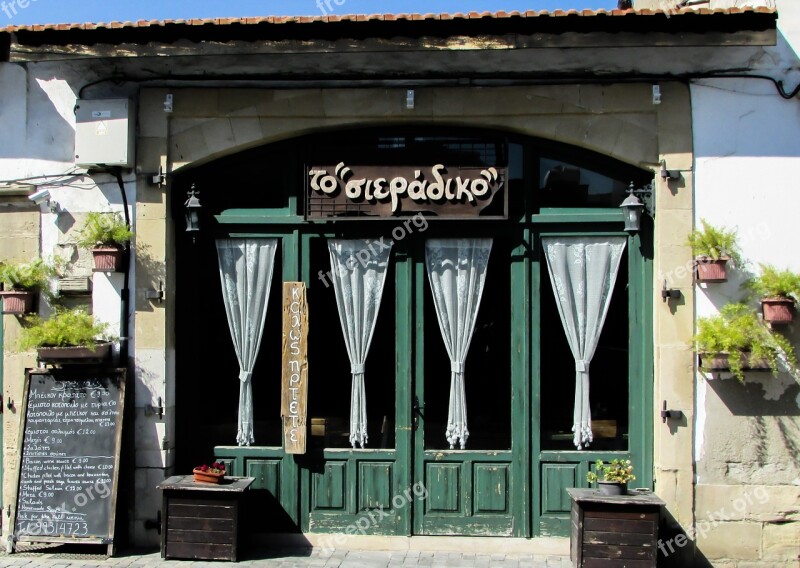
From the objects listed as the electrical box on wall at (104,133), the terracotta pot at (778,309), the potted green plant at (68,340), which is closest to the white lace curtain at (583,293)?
the terracotta pot at (778,309)

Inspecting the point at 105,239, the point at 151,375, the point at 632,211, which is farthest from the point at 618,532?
the point at 105,239

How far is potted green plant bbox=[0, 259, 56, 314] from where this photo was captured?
7.34 m

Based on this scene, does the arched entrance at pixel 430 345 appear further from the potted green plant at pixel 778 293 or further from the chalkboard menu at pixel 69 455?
the potted green plant at pixel 778 293

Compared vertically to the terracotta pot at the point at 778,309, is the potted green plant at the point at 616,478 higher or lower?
lower

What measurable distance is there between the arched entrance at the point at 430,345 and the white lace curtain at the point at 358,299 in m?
0.06

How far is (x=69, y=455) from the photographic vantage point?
720cm

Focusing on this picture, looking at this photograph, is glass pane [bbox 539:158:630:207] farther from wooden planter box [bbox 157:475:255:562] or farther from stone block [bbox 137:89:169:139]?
wooden planter box [bbox 157:475:255:562]

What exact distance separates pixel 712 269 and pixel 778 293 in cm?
55

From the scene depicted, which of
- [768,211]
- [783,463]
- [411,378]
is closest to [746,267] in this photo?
[768,211]

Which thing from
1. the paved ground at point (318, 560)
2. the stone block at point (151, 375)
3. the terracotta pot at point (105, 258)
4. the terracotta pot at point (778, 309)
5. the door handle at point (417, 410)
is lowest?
the paved ground at point (318, 560)

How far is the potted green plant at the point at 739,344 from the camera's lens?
668 centimetres

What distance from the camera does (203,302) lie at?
304 inches

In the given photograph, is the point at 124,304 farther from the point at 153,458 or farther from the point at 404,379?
the point at 404,379

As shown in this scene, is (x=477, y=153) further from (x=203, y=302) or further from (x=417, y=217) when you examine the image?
(x=203, y=302)
